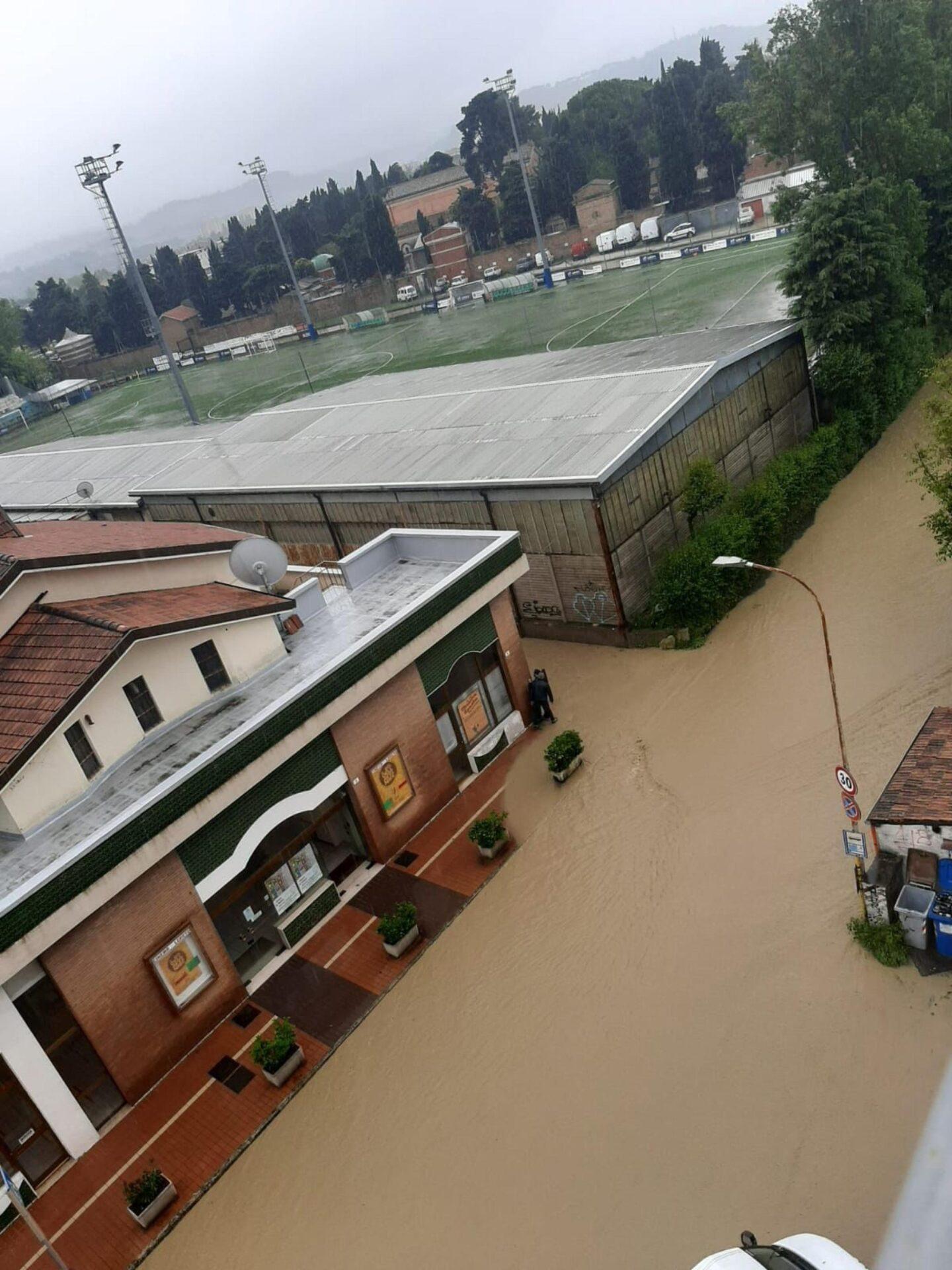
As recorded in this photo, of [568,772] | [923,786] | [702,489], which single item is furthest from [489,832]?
[702,489]

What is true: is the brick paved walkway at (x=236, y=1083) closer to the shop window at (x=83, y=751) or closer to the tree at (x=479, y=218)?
the shop window at (x=83, y=751)

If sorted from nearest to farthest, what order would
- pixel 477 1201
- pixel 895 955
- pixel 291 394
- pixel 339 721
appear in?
pixel 477 1201 → pixel 895 955 → pixel 339 721 → pixel 291 394

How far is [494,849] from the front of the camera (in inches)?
707

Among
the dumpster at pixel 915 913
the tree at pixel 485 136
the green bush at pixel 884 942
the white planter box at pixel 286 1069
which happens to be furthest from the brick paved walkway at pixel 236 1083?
the tree at pixel 485 136

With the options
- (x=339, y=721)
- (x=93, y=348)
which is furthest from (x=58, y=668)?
(x=93, y=348)

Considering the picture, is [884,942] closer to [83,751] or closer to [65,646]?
[83,751]

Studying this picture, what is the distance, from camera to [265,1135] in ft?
45.3

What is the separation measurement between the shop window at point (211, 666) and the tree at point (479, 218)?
316 feet

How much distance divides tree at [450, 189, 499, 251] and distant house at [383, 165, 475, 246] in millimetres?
23361

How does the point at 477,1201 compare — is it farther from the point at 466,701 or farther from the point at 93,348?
the point at 93,348

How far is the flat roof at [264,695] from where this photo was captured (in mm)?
14375

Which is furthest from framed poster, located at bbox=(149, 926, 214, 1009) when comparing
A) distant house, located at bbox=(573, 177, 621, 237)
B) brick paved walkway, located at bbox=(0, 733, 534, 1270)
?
distant house, located at bbox=(573, 177, 621, 237)

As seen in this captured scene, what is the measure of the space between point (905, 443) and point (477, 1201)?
28.8 metres

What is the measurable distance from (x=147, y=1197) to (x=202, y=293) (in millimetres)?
125888
